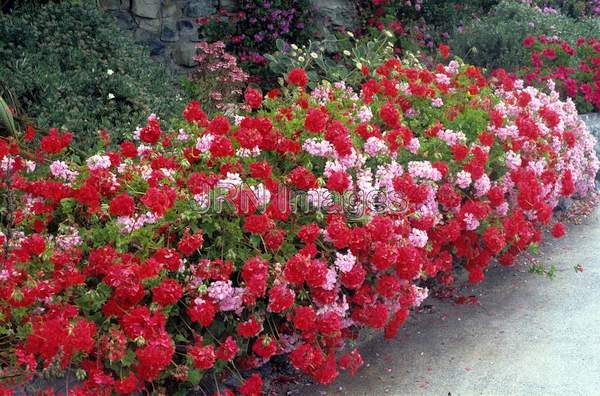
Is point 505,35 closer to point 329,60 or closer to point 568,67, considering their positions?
point 568,67

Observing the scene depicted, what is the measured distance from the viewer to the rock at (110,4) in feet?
20.2

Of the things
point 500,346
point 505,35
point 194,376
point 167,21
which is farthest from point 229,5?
point 194,376

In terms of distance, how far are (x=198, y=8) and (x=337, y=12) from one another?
145cm

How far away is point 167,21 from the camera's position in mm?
6500

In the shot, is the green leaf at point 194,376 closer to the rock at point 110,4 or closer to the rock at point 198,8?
the rock at point 110,4

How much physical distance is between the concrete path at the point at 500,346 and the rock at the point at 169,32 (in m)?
3.50

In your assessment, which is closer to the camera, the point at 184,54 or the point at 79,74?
the point at 79,74

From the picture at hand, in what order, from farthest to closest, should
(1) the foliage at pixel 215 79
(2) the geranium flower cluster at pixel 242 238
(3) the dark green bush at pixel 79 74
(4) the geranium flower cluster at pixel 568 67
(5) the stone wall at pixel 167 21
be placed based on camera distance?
1. (5) the stone wall at pixel 167 21
2. (4) the geranium flower cluster at pixel 568 67
3. (1) the foliage at pixel 215 79
4. (3) the dark green bush at pixel 79 74
5. (2) the geranium flower cluster at pixel 242 238

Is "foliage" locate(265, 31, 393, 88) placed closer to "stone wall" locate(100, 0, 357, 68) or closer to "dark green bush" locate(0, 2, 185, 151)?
"stone wall" locate(100, 0, 357, 68)

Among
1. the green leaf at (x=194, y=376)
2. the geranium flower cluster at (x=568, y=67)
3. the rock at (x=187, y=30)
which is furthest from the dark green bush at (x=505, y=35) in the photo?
the green leaf at (x=194, y=376)

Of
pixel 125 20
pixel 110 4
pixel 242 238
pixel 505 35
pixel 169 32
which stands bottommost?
pixel 169 32

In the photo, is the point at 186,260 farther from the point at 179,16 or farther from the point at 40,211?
the point at 179,16

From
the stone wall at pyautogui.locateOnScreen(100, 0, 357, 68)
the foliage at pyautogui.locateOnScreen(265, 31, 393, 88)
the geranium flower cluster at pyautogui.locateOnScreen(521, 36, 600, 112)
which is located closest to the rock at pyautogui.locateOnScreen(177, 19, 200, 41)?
the stone wall at pyautogui.locateOnScreen(100, 0, 357, 68)

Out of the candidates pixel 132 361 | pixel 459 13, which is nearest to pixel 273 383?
pixel 132 361
